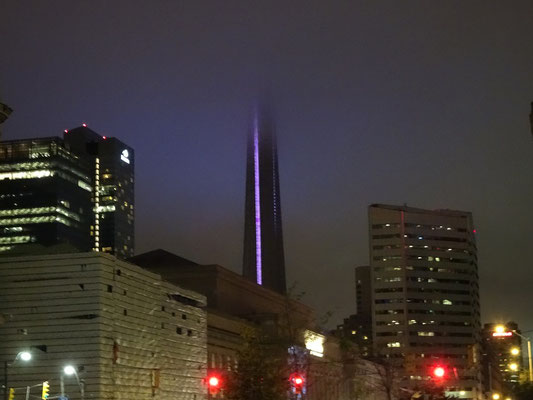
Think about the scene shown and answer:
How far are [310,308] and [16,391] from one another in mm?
88997

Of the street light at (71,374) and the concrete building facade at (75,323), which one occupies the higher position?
the concrete building facade at (75,323)

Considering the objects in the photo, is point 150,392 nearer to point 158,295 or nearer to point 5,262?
point 158,295

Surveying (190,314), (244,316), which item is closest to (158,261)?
(244,316)

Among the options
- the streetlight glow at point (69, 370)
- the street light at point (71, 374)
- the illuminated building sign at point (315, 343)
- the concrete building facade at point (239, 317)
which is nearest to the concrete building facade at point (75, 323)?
the street light at point (71, 374)

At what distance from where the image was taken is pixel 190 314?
90562 mm

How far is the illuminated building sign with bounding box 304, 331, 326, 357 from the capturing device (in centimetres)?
12796

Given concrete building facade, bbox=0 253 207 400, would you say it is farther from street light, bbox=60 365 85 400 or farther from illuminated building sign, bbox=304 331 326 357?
illuminated building sign, bbox=304 331 326 357

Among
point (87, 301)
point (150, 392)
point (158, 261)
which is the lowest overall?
point (150, 392)

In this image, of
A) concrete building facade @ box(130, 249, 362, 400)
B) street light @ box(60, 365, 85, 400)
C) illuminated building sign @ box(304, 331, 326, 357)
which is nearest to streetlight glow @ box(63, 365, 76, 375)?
street light @ box(60, 365, 85, 400)

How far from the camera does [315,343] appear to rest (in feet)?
442

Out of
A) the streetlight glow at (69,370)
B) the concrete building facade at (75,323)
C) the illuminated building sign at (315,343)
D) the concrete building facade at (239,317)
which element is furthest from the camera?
the illuminated building sign at (315,343)

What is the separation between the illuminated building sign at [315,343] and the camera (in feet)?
420

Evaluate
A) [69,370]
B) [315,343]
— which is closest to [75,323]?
[69,370]

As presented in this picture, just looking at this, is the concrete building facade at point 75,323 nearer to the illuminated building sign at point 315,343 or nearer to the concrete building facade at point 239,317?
the concrete building facade at point 239,317
